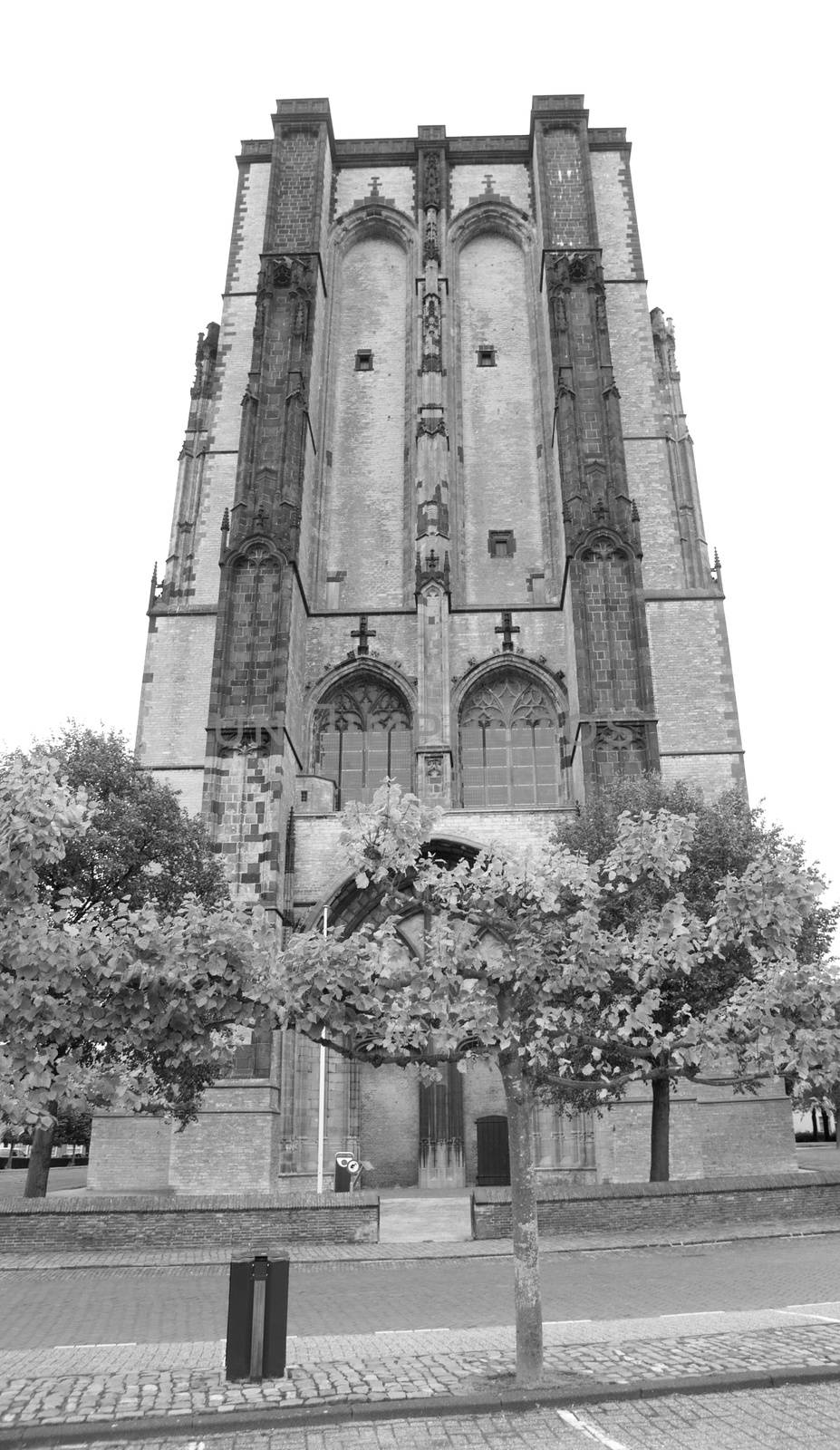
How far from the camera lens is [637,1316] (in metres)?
9.78

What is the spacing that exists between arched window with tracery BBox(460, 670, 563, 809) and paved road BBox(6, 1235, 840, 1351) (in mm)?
14386

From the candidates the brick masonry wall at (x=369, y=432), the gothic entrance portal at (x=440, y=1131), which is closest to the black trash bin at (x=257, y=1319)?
the gothic entrance portal at (x=440, y=1131)

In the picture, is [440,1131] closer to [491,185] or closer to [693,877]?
[693,877]

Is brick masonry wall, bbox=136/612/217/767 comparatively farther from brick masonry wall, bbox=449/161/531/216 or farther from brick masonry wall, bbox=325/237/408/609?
brick masonry wall, bbox=449/161/531/216

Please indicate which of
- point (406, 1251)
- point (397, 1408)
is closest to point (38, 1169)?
point (406, 1251)

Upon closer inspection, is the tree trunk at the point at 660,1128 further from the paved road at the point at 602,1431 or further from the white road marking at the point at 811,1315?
the paved road at the point at 602,1431

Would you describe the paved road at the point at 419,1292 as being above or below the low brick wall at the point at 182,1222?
below

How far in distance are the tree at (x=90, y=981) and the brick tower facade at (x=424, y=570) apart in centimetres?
1367

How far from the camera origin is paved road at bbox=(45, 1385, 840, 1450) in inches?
236

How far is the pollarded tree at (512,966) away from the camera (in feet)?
25.2

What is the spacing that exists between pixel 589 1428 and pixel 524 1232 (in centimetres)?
150

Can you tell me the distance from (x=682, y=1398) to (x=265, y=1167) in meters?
14.7

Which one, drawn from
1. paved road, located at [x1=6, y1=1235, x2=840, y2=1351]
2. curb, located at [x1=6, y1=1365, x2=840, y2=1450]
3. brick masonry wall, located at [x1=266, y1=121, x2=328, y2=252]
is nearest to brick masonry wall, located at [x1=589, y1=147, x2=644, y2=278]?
brick masonry wall, located at [x1=266, y1=121, x2=328, y2=252]

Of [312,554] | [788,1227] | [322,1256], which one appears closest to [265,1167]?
[322,1256]
